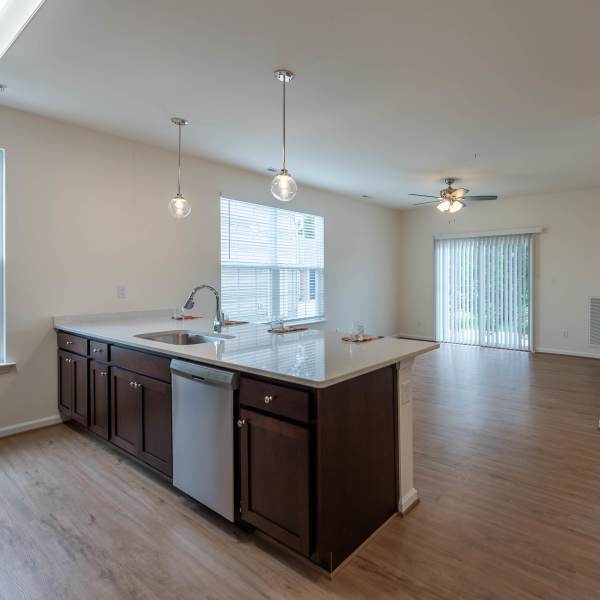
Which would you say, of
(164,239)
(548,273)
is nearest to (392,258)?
(548,273)

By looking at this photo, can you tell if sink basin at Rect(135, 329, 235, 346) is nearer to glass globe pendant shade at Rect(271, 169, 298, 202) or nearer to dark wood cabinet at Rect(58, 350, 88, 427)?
dark wood cabinet at Rect(58, 350, 88, 427)

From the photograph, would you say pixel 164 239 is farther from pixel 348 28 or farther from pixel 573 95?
pixel 573 95

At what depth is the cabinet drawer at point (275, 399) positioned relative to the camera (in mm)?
1629

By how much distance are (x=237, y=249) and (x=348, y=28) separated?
10.2 ft

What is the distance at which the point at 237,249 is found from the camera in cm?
502

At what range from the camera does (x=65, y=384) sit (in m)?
3.38

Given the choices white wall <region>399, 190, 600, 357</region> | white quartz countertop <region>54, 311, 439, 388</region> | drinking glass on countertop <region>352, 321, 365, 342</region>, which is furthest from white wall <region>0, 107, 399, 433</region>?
white wall <region>399, 190, 600, 357</region>

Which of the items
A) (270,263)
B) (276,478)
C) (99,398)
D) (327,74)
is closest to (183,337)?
(99,398)

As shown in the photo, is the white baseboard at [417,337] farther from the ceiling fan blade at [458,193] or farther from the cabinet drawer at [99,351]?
the cabinet drawer at [99,351]

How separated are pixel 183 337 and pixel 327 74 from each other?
2.11 metres

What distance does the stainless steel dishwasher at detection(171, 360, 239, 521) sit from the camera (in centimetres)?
194

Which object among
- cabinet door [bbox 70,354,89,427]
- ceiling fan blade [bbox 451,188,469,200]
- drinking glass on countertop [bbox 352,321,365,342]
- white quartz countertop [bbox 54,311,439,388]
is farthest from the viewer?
ceiling fan blade [bbox 451,188,469,200]

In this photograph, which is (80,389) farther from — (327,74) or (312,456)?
(327,74)

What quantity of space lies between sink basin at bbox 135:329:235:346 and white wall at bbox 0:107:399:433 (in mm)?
1135
